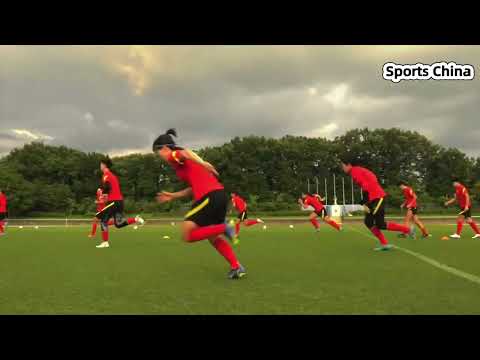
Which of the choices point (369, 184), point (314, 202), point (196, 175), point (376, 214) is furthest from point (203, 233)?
point (314, 202)

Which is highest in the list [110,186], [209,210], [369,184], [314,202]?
[110,186]

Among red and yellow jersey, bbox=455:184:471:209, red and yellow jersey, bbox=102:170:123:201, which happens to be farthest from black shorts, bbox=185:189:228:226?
red and yellow jersey, bbox=455:184:471:209

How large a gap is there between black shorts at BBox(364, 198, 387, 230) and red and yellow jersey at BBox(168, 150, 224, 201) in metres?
4.84

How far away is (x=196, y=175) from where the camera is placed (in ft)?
18.5

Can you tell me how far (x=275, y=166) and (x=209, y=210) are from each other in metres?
73.4

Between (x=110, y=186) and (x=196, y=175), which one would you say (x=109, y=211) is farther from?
(x=196, y=175)

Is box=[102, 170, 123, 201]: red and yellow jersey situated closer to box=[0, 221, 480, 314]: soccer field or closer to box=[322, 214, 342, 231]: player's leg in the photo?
box=[0, 221, 480, 314]: soccer field

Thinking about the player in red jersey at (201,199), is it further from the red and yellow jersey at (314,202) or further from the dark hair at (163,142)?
the red and yellow jersey at (314,202)

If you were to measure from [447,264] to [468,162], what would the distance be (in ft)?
267

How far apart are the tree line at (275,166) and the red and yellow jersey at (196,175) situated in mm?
64015

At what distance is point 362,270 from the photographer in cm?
623

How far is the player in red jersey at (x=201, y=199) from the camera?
5434mm

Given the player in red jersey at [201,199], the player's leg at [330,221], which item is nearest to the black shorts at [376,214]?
the player in red jersey at [201,199]

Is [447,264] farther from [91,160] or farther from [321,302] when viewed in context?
[91,160]
